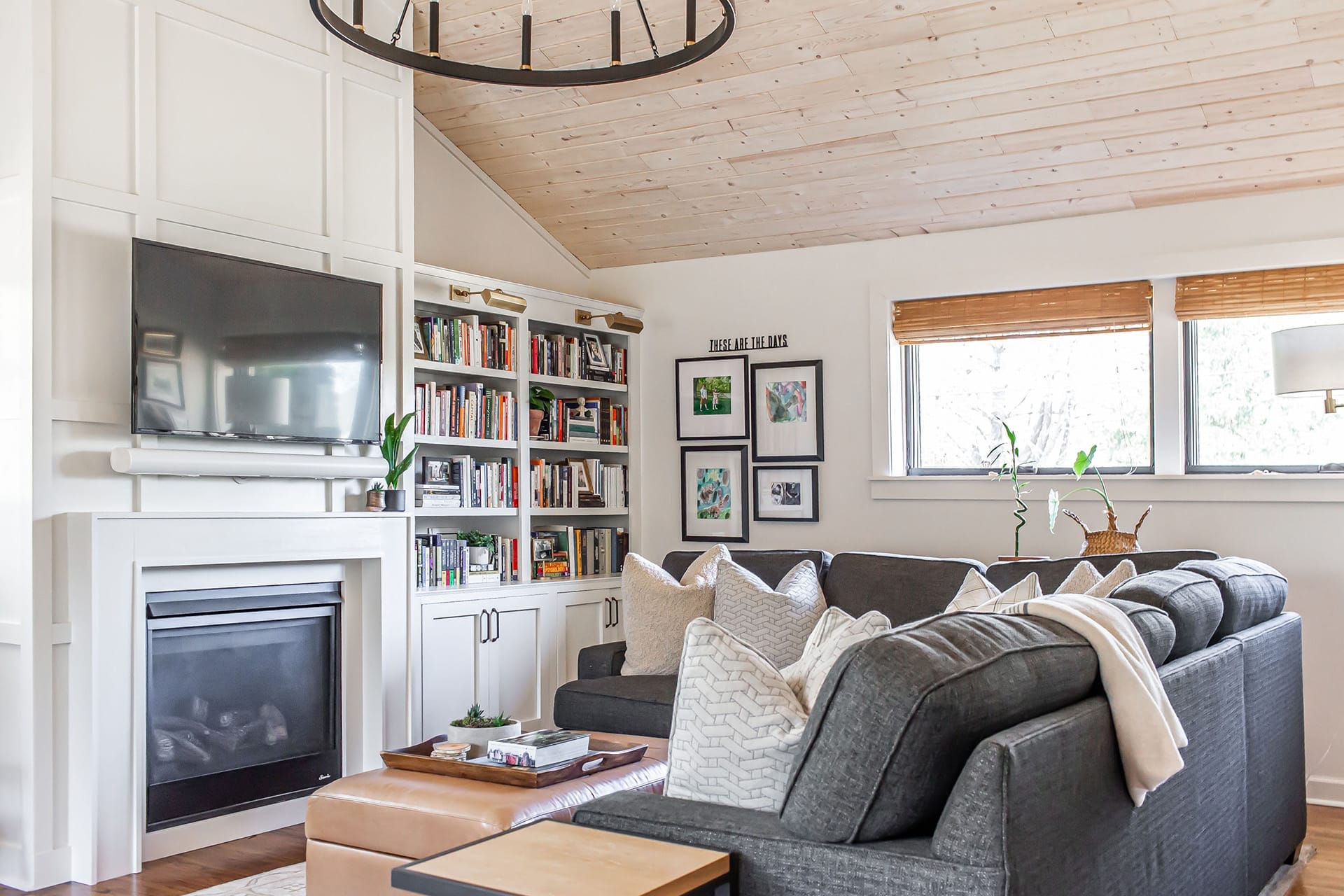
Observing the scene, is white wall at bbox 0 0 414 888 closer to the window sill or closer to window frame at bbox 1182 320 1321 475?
the window sill

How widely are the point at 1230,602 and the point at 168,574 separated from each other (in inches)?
127

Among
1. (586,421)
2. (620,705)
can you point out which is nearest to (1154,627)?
(620,705)

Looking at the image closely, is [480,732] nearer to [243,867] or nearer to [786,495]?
[243,867]

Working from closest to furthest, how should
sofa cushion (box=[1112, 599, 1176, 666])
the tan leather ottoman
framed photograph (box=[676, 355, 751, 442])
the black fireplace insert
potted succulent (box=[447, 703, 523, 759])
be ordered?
sofa cushion (box=[1112, 599, 1176, 666]), the tan leather ottoman, potted succulent (box=[447, 703, 523, 759]), the black fireplace insert, framed photograph (box=[676, 355, 751, 442])

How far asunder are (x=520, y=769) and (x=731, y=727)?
1.13 metres

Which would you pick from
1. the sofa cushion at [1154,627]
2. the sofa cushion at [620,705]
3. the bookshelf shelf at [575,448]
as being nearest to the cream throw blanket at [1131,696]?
the sofa cushion at [1154,627]

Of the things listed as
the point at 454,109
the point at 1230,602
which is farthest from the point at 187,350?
the point at 1230,602

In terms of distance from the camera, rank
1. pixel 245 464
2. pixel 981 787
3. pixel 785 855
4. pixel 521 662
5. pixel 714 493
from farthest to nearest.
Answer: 1. pixel 714 493
2. pixel 521 662
3. pixel 245 464
4. pixel 785 855
5. pixel 981 787

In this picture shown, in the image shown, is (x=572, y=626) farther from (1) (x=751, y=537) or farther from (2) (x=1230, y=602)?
(2) (x=1230, y=602)

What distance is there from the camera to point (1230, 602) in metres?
2.87

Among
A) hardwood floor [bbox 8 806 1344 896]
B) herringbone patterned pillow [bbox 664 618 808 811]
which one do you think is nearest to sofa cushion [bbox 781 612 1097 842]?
herringbone patterned pillow [bbox 664 618 808 811]

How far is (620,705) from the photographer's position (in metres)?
4.12

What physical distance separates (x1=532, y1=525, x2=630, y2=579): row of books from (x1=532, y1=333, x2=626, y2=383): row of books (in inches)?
31.3

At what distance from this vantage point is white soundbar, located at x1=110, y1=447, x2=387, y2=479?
362cm
